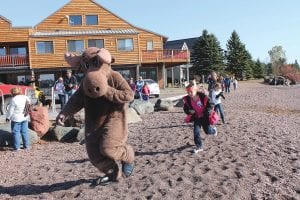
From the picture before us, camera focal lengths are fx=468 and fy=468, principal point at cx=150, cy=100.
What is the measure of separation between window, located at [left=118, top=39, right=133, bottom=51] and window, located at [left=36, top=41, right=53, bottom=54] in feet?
19.7

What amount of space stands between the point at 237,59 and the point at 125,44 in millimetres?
36839

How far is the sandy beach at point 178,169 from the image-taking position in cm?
604

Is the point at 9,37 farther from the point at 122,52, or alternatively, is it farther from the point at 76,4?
the point at 122,52

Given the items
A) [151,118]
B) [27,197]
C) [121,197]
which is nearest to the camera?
[121,197]

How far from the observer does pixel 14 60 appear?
3962 cm

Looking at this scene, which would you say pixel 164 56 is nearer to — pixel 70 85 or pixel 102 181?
pixel 70 85

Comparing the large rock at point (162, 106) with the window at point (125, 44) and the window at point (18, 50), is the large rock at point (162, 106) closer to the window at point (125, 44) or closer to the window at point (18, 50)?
the window at point (125, 44)

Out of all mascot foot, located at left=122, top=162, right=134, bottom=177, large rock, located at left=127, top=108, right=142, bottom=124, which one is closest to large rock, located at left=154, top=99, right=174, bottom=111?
large rock, located at left=127, top=108, right=142, bottom=124

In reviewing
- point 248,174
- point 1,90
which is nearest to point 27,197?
point 248,174

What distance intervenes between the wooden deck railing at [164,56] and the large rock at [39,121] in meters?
30.2

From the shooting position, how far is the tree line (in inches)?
2566

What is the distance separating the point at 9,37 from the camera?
39.6 meters

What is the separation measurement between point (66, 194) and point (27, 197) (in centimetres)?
56

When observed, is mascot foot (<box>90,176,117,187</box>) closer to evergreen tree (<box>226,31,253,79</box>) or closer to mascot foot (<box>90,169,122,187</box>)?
mascot foot (<box>90,169,122,187</box>)
